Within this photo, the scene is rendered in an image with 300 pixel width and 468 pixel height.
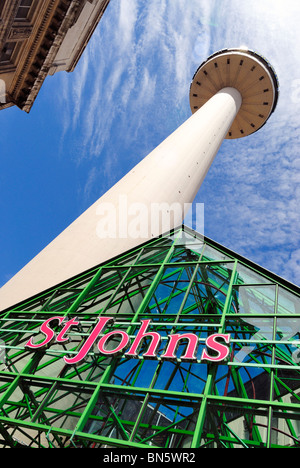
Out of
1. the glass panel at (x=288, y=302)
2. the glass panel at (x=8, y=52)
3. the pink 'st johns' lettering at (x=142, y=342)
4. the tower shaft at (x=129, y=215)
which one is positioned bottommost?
the pink 'st johns' lettering at (x=142, y=342)

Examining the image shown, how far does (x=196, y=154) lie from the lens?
27438 mm

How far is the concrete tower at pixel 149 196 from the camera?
59.2 feet

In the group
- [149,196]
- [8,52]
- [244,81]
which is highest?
[244,81]

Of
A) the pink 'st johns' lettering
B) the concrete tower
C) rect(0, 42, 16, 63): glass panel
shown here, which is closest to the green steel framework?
the pink 'st johns' lettering

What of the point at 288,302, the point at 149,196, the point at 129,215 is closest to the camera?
the point at 288,302

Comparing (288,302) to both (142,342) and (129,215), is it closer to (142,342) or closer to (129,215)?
(142,342)

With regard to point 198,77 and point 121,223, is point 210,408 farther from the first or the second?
point 198,77

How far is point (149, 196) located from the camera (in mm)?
21781

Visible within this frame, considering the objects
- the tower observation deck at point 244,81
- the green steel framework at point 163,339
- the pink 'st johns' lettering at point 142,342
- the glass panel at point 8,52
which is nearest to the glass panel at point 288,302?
the green steel framework at point 163,339

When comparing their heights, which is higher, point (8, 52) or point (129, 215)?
point (8, 52)

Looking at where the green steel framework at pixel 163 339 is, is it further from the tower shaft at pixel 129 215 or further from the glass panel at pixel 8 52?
the glass panel at pixel 8 52

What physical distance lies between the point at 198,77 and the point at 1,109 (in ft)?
82.5

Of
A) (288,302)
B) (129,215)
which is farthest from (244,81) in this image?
(288,302)
